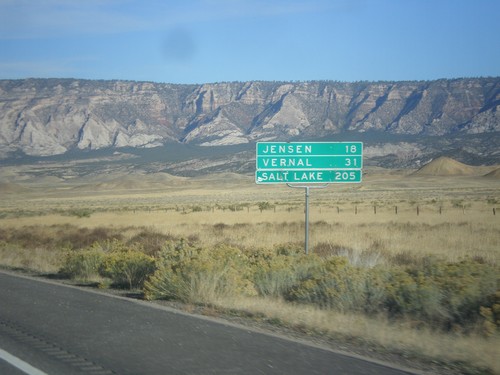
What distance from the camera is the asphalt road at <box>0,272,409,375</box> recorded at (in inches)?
341

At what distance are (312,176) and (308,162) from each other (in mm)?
429

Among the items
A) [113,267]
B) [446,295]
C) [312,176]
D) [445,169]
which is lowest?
[113,267]

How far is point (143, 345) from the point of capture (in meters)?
10.0

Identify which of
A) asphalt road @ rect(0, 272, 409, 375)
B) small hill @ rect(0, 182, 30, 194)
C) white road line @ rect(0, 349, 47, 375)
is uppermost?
small hill @ rect(0, 182, 30, 194)

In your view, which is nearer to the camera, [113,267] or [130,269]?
[130,269]

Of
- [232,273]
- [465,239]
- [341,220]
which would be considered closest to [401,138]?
[341,220]

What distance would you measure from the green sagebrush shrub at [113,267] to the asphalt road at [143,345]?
11.5 ft

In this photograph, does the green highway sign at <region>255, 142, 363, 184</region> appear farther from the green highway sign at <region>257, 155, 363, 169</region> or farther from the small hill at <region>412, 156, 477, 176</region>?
the small hill at <region>412, 156, 477, 176</region>

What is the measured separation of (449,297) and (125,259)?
29.5 feet

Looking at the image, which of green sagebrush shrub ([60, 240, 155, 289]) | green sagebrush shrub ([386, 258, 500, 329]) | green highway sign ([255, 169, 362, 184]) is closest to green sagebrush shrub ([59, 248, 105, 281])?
green sagebrush shrub ([60, 240, 155, 289])

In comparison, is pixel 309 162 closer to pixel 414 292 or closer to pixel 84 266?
pixel 84 266

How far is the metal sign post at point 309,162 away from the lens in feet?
67.3

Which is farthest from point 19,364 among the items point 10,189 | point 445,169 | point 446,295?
point 445,169

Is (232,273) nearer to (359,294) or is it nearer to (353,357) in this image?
(359,294)
